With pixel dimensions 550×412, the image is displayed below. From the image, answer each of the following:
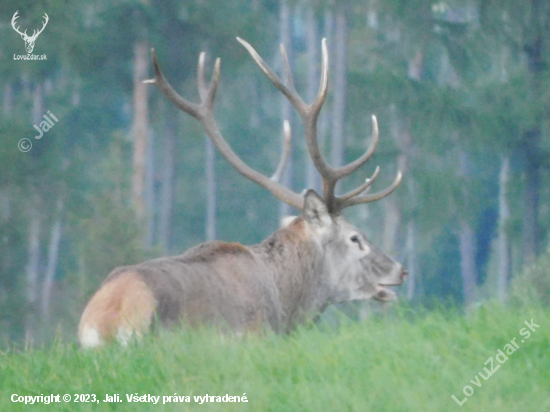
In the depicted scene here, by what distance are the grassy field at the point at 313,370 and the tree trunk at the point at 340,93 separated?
17074 mm

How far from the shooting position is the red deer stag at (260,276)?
5.69 m

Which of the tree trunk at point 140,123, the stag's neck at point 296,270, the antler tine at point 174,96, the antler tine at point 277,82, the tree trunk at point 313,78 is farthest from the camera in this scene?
the tree trunk at point 313,78

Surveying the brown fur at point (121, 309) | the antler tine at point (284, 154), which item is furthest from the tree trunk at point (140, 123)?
the brown fur at point (121, 309)

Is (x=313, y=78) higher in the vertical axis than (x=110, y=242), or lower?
higher

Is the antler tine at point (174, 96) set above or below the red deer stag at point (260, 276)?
above

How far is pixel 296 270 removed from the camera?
7.23m

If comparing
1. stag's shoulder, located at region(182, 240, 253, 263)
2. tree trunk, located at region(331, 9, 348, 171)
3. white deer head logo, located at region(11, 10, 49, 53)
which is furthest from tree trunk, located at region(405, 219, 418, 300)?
stag's shoulder, located at region(182, 240, 253, 263)

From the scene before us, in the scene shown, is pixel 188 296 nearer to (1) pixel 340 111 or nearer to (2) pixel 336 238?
(2) pixel 336 238

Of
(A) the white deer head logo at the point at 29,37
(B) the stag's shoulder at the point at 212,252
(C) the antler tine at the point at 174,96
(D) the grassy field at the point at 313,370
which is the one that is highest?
(A) the white deer head logo at the point at 29,37

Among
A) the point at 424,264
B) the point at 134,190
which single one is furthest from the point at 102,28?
the point at 424,264

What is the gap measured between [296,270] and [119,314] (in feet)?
6.47

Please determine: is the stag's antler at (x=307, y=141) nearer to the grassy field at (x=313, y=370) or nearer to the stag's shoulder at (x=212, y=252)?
the stag's shoulder at (x=212, y=252)

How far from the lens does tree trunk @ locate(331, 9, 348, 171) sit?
2284 centimetres

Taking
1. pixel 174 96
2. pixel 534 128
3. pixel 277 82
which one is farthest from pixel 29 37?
pixel 277 82
